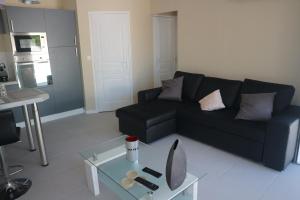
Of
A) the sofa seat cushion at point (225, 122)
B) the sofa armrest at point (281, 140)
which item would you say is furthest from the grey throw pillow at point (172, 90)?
the sofa armrest at point (281, 140)

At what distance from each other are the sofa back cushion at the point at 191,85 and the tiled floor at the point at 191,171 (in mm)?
776

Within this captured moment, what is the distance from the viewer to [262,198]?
219 cm

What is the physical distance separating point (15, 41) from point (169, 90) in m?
2.74

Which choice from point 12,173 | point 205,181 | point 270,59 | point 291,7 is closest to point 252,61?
point 270,59

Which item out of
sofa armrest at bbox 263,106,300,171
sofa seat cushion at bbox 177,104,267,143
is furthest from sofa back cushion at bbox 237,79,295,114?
sofa seat cushion at bbox 177,104,267,143

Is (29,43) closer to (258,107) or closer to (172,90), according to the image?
(172,90)

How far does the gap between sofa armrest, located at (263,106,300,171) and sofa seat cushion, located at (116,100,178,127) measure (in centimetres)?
138

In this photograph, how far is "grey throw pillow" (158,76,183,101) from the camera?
3.92 metres

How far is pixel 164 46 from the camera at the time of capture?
17.9ft

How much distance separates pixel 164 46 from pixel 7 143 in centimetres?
402

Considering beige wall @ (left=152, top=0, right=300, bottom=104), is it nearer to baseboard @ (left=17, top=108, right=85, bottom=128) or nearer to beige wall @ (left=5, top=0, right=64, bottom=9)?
beige wall @ (left=5, top=0, right=64, bottom=9)

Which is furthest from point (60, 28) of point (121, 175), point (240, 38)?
point (121, 175)

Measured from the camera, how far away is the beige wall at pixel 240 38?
10.4ft

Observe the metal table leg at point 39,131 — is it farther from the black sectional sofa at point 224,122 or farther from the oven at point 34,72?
the oven at point 34,72
